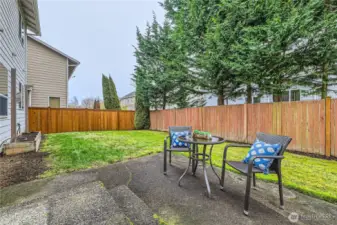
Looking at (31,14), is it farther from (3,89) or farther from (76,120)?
(76,120)

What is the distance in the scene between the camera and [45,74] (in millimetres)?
11016

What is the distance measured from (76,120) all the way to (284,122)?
10.6m

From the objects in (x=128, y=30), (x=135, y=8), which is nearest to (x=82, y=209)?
(x=135, y=8)

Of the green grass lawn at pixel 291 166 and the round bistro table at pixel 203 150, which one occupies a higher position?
the round bistro table at pixel 203 150

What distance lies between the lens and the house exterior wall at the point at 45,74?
1052 centimetres

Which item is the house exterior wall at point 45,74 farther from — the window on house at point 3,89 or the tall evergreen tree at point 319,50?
the tall evergreen tree at point 319,50

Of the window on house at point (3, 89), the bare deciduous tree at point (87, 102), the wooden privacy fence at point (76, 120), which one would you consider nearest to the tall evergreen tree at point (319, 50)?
the window on house at point (3, 89)

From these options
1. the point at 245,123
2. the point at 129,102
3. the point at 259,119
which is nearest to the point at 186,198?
the point at 259,119

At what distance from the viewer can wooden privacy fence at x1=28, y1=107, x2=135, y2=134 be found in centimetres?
909

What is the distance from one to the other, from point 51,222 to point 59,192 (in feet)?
2.53

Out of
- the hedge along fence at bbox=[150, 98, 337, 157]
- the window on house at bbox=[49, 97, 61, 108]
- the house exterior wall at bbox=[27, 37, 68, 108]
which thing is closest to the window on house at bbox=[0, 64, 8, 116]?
the house exterior wall at bbox=[27, 37, 68, 108]

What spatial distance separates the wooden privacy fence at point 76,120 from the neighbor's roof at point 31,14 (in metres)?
4.22

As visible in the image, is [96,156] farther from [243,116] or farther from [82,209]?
[243,116]

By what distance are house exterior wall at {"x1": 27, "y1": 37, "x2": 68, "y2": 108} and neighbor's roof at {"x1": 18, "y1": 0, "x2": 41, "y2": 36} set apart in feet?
6.41
